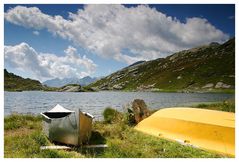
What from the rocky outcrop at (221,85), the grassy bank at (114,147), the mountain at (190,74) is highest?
the mountain at (190,74)

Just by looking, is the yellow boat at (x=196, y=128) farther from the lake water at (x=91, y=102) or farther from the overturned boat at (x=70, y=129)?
the lake water at (x=91, y=102)

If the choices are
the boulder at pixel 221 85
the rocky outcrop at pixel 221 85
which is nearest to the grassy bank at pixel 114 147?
the rocky outcrop at pixel 221 85

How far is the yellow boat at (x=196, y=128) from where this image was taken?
13.6 meters

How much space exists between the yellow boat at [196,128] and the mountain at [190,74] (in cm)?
10286

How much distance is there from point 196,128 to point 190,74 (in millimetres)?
134691

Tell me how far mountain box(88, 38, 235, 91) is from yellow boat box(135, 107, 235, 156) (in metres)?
103

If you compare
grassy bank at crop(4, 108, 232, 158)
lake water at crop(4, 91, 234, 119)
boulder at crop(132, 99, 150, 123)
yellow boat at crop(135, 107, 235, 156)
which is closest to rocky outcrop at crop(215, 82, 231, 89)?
lake water at crop(4, 91, 234, 119)

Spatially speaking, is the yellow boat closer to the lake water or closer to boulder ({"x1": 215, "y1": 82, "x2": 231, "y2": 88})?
the lake water

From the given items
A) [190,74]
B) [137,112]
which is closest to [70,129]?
[137,112]

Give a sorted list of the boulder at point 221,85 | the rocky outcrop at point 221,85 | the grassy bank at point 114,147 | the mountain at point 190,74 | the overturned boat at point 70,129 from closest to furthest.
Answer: the grassy bank at point 114,147 → the overturned boat at point 70,129 → the rocky outcrop at point 221,85 → the boulder at point 221,85 → the mountain at point 190,74

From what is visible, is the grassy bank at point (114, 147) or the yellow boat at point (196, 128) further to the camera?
the yellow boat at point (196, 128)

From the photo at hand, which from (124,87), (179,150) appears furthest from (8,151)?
(124,87)

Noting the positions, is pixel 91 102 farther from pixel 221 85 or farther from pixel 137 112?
pixel 221 85

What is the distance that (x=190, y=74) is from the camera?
145750 millimetres
